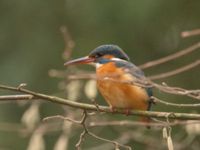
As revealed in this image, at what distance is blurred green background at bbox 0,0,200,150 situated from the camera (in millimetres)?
8258

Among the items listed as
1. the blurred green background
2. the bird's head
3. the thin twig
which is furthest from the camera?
the blurred green background

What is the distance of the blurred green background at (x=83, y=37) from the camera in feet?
27.1

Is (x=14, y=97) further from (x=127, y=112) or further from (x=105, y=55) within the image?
(x=105, y=55)

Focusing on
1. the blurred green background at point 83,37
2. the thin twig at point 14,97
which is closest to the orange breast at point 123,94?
the thin twig at point 14,97

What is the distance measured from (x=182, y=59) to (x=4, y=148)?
2.21 meters

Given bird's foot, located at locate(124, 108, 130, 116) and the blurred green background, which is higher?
the blurred green background

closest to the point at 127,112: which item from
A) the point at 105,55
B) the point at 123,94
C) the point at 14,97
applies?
the point at 123,94

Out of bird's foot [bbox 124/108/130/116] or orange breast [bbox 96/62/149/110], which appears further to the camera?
orange breast [bbox 96/62/149/110]

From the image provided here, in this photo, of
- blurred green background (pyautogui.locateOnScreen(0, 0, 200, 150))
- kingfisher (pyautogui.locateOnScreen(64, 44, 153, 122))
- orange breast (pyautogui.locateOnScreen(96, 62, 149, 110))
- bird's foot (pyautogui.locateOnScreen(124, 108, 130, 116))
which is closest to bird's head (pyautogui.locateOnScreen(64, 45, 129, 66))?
kingfisher (pyautogui.locateOnScreen(64, 44, 153, 122))

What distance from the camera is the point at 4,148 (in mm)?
7688

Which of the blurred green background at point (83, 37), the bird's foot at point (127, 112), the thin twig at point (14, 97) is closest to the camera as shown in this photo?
the thin twig at point (14, 97)

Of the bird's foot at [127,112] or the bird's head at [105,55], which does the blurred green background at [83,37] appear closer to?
the bird's head at [105,55]

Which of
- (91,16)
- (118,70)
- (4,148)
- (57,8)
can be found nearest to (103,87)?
(118,70)

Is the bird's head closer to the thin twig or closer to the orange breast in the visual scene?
the orange breast
